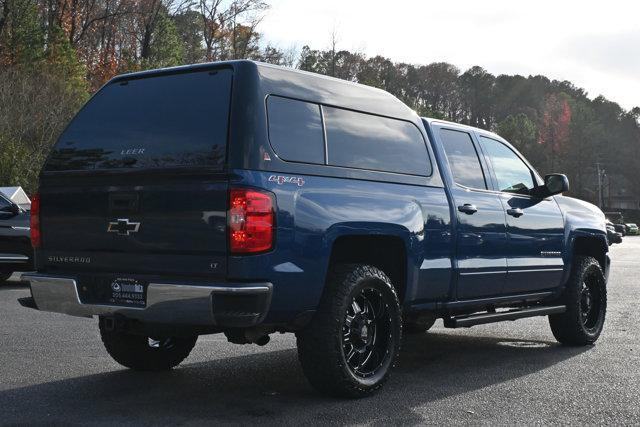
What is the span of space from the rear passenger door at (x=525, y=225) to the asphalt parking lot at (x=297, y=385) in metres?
0.73

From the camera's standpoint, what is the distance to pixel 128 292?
5.21 meters

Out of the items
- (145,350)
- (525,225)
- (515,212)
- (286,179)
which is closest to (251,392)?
(145,350)

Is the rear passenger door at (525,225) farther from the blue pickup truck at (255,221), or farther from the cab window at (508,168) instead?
the blue pickup truck at (255,221)

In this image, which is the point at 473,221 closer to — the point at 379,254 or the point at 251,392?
the point at 379,254

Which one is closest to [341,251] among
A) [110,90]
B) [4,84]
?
[110,90]

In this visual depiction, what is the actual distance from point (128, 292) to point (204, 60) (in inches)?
1869

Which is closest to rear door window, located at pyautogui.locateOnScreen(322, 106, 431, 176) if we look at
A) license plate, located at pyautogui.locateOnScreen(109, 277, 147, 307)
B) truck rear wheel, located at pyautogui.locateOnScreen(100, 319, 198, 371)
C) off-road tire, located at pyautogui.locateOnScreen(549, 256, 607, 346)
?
license plate, located at pyautogui.locateOnScreen(109, 277, 147, 307)

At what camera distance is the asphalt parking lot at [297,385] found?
5.19 meters

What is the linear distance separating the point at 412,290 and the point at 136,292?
6.67 ft

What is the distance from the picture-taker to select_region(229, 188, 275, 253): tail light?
4.87m

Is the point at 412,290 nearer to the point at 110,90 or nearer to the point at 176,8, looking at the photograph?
the point at 110,90

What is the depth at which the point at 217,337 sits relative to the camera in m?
8.52

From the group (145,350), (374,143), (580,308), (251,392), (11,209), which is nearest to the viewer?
(251,392)

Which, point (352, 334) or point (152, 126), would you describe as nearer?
point (152, 126)
